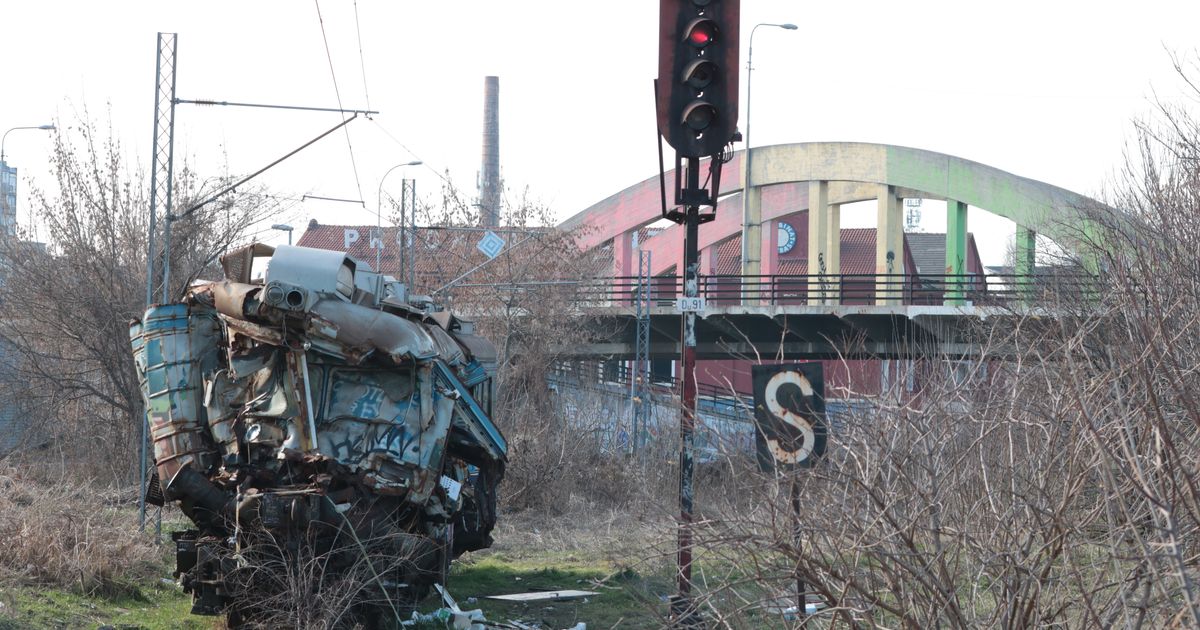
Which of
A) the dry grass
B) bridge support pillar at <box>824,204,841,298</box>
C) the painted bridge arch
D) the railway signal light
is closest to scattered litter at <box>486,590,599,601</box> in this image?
the dry grass

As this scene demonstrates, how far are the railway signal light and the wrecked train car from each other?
137 inches

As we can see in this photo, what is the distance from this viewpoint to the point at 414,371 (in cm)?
1172

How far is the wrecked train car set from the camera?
1102cm

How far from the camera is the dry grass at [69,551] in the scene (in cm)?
1294

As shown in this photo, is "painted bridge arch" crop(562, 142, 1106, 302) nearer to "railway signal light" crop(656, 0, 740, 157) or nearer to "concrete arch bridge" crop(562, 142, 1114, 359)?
"concrete arch bridge" crop(562, 142, 1114, 359)

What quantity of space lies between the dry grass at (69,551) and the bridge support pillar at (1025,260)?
18624 millimetres

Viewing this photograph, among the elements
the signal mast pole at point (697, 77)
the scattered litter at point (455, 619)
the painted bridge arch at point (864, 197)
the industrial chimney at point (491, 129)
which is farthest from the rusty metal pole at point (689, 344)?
the industrial chimney at point (491, 129)

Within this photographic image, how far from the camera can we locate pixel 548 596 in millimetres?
14719

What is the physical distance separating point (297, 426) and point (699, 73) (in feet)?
15.9

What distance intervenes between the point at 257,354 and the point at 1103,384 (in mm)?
8101

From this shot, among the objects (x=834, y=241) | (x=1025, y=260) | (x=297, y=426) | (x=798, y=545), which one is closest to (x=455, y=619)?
(x=297, y=426)

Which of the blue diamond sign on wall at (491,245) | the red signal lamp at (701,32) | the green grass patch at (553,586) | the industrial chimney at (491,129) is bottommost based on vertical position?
the green grass patch at (553,586)

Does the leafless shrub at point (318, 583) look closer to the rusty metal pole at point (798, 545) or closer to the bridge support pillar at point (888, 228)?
the rusty metal pole at point (798, 545)

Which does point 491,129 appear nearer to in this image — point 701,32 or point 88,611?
point 88,611
